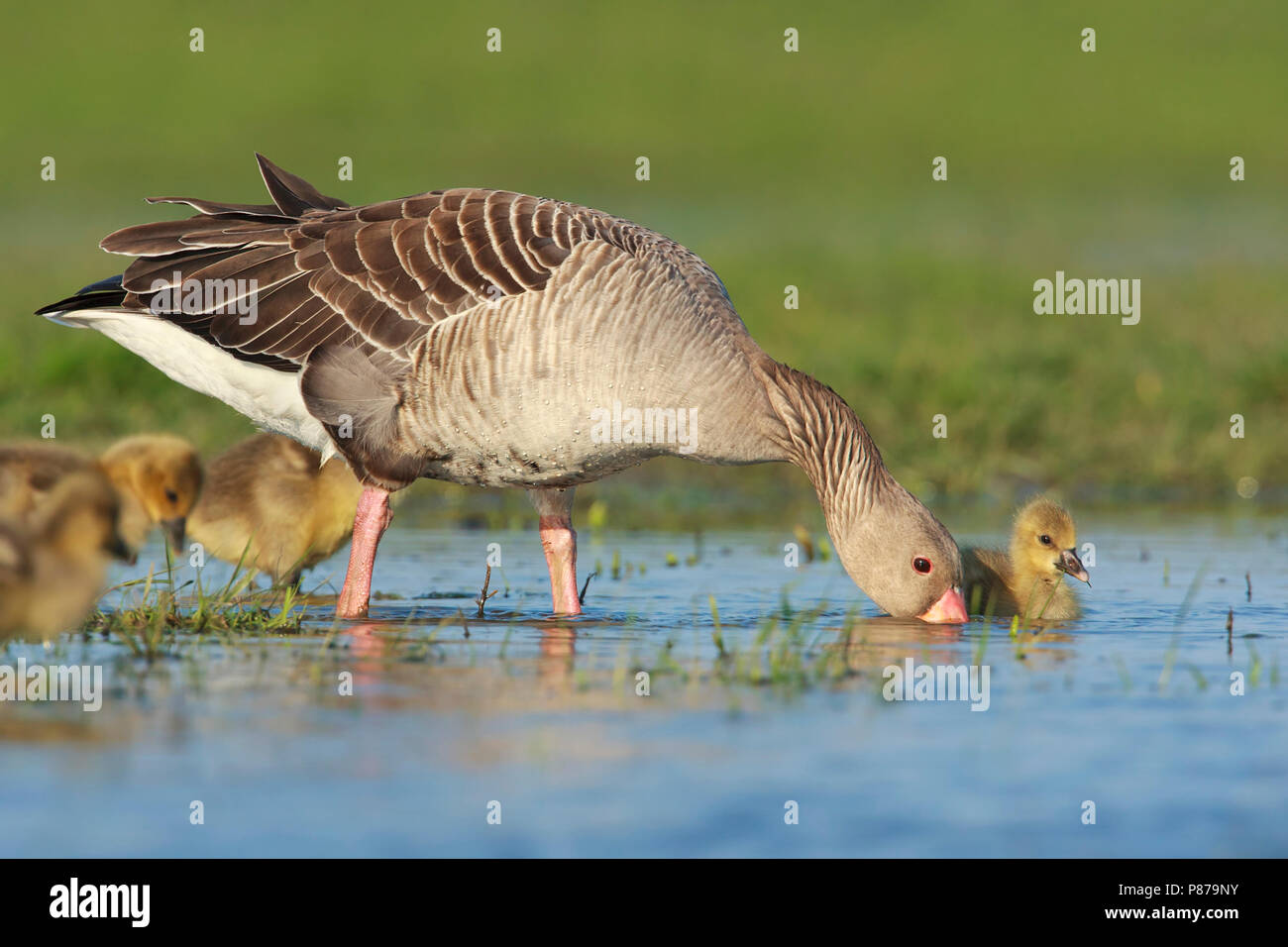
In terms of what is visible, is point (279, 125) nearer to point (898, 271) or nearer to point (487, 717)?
point (898, 271)

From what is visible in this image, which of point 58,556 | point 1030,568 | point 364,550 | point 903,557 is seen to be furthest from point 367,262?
point 1030,568

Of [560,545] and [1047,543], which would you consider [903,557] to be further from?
[560,545]

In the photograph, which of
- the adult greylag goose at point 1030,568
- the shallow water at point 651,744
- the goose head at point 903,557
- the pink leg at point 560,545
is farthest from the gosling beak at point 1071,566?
the pink leg at point 560,545

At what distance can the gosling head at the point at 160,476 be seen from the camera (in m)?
9.50

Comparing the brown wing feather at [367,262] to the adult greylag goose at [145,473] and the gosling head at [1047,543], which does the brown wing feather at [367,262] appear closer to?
the adult greylag goose at [145,473]

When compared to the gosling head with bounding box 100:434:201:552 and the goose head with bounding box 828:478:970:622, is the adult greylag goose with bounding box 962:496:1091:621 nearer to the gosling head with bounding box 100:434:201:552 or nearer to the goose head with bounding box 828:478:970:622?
the goose head with bounding box 828:478:970:622

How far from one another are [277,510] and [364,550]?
4.30 feet

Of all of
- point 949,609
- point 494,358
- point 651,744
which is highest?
point 494,358

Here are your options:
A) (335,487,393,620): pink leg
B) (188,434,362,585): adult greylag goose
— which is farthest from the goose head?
(188,434,362,585): adult greylag goose

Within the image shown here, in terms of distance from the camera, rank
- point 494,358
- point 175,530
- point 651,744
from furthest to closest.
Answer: point 175,530, point 494,358, point 651,744

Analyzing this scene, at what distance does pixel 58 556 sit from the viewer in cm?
738

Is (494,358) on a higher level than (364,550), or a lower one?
higher

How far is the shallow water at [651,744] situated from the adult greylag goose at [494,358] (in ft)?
2.19

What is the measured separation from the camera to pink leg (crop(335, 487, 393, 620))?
29.9ft
